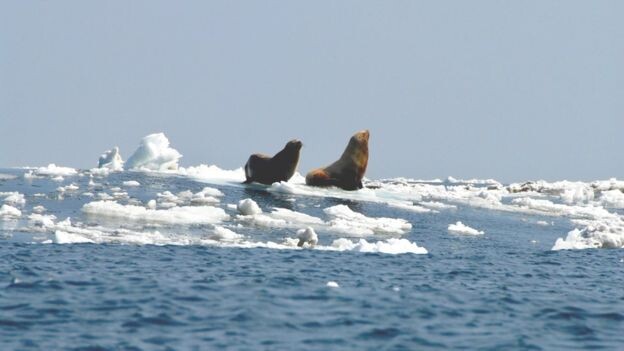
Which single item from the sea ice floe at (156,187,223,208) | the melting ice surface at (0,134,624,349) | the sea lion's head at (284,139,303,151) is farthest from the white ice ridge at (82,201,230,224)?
the sea lion's head at (284,139,303,151)

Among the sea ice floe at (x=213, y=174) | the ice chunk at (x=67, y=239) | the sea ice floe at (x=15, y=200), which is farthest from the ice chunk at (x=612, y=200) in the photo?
the ice chunk at (x=67, y=239)

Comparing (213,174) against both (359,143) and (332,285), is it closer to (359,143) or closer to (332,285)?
(359,143)

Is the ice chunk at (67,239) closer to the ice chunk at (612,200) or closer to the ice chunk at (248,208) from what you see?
the ice chunk at (248,208)

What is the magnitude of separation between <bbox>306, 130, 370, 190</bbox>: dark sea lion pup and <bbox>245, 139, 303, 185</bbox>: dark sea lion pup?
7.05ft

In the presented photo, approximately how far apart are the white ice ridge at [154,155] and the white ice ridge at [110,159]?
3675 mm

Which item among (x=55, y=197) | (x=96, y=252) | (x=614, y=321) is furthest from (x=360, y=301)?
(x=55, y=197)

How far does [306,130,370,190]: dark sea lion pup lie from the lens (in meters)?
53.5

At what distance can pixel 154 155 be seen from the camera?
6450cm

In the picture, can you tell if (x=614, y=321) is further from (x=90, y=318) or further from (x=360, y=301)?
(x=90, y=318)

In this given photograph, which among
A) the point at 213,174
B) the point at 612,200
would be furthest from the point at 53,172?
the point at 612,200

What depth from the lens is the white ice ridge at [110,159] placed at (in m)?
69.0

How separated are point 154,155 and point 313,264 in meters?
42.6

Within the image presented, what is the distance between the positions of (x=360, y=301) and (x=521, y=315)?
3.45 m

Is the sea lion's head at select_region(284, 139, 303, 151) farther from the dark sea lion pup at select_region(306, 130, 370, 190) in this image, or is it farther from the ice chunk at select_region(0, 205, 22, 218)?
the ice chunk at select_region(0, 205, 22, 218)
